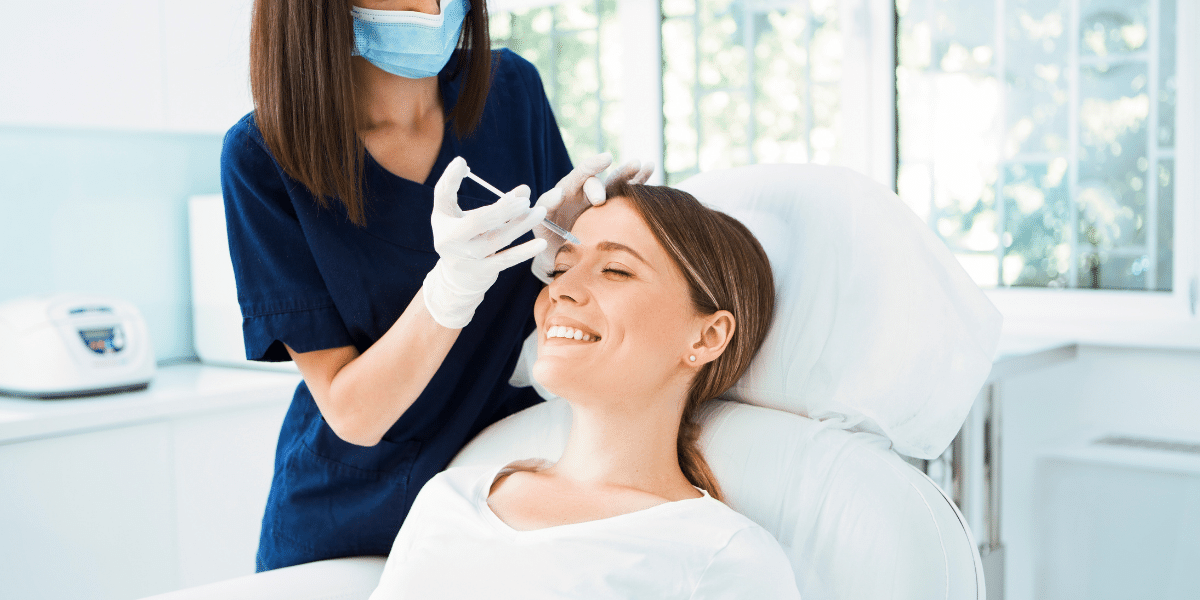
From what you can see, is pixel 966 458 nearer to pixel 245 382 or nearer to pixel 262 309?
pixel 262 309

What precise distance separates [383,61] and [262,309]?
343 mm

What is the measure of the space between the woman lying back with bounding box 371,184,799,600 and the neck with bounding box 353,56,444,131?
28cm

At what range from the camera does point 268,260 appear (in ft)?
3.74

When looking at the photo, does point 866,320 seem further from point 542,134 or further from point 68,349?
point 68,349

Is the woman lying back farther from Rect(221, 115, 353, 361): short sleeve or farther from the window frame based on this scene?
the window frame

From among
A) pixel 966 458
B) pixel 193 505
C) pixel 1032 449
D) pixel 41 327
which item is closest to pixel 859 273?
pixel 966 458

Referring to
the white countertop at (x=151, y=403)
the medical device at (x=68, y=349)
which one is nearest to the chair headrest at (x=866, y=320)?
the white countertop at (x=151, y=403)

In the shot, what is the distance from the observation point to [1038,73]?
226 cm

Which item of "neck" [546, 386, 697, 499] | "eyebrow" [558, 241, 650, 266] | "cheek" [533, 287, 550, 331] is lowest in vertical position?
"neck" [546, 386, 697, 499]

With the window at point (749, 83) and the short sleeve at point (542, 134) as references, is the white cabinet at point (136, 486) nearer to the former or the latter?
the short sleeve at point (542, 134)

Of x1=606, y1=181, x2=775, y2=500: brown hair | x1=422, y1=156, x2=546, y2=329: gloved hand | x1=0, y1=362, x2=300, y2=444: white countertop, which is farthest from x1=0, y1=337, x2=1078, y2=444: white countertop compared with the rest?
x1=422, y1=156, x2=546, y2=329: gloved hand

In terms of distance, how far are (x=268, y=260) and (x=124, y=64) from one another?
5.07 feet

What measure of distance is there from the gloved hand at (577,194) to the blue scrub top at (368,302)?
2.8 inches

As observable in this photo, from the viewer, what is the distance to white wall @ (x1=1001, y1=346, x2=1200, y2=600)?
2.00 metres
